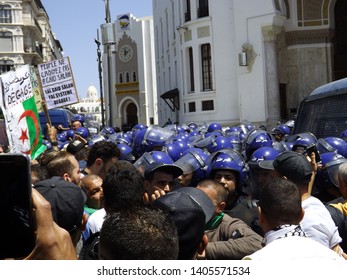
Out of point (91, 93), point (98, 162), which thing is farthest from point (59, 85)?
point (91, 93)

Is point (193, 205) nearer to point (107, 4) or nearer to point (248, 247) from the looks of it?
point (248, 247)

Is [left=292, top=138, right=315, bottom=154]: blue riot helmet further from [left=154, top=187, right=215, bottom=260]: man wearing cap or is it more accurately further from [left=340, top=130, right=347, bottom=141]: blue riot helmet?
[left=154, top=187, right=215, bottom=260]: man wearing cap

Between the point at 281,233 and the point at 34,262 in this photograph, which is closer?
→ the point at 34,262

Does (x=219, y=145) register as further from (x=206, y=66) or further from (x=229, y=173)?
(x=206, y=66)

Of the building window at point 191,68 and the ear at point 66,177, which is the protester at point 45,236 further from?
the building window at point 191,68

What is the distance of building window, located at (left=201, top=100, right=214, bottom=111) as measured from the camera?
2884cm

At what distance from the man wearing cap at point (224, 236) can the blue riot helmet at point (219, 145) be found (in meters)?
4.26

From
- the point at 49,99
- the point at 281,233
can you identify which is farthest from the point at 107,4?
the point at 281,233

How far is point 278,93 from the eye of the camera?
2719 cm

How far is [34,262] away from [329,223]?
6.65 feet

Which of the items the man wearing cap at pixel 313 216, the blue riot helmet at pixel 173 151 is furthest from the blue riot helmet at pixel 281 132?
the man wearing cap at pixel 313 216

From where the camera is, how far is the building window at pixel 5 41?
2583 inches

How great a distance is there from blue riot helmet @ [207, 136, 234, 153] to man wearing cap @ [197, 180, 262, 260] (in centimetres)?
426

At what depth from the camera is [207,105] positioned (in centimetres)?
2902
